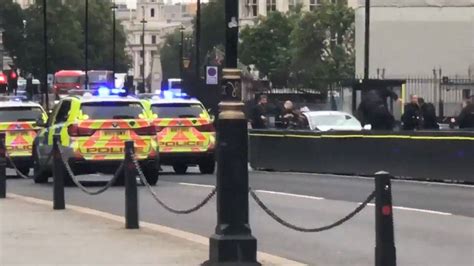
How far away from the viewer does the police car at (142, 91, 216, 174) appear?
27203mm

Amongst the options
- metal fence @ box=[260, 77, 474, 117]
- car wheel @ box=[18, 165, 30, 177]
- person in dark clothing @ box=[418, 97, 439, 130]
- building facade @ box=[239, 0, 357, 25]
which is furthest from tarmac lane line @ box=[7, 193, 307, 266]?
building facade @ box=[239, 0, 357, 25]

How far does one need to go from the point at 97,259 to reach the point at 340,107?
34.3 meters

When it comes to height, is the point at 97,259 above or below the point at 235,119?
below

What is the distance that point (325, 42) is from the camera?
299 ft

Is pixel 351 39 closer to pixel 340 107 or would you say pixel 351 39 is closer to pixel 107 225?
pixel 340 107

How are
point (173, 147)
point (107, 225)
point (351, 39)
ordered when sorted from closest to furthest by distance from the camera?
point (107, 225), point (173, 147), point (351, 39)

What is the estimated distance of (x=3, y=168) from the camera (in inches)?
798

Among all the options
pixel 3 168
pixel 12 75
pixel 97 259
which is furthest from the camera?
pixel 12 75

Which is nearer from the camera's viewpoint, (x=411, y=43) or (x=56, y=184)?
(x=56, y=184)

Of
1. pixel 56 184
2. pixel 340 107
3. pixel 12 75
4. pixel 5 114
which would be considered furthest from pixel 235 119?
pixel 12 75

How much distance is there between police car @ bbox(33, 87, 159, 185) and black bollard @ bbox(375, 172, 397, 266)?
13297 mm

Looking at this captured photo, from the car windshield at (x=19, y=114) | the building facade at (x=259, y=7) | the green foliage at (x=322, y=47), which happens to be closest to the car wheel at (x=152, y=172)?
the car windshield at (x=19, y=114)

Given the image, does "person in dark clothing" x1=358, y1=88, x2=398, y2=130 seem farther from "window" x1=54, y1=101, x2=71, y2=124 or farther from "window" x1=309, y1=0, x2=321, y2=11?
"window" x1=309, y1=0, x2=321, y2=11

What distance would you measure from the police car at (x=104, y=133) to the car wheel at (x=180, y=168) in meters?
5.03
